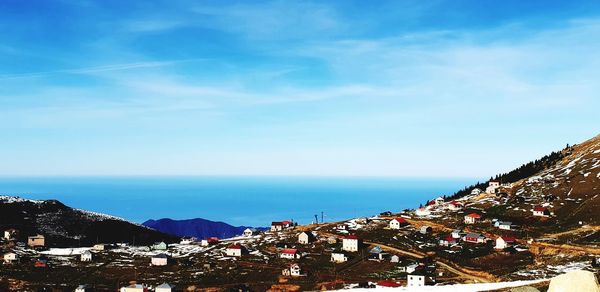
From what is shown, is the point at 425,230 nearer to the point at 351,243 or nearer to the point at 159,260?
the point at 351,243

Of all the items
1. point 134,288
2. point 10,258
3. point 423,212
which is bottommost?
point 134,288

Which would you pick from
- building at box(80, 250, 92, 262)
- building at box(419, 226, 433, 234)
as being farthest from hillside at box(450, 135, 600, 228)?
building at box(80, 250, 92, 262)

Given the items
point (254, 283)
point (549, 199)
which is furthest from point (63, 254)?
point (549, 199)

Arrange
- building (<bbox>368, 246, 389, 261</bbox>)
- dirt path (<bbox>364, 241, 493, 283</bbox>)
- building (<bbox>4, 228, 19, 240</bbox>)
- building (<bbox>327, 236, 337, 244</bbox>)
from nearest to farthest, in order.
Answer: dirt path (<bbox>364, 241, 493, 283</bbox>)
building (<bbox>368, 246, 389, 261</bbox>)
building (<bbox>327, 236, 337, 244</bbox>)
building (<bbox>4, 228, 19, 240</bbox>)

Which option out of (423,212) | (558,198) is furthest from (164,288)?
(558,198)

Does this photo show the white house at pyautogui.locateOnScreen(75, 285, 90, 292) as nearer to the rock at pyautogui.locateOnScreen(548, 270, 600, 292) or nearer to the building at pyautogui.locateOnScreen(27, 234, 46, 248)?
the building at pyautogui.locateOnScreen(27, 234, 46, 248)

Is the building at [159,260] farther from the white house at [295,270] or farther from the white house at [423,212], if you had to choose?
the white house at [423,212]
